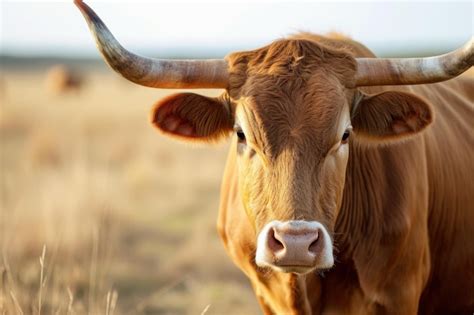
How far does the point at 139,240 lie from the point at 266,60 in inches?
316

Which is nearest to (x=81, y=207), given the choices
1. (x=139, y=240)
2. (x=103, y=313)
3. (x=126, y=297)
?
(x=139, y=240)

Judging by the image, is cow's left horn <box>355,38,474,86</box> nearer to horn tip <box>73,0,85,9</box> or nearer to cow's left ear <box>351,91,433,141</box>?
cow's left ear <box>351,91,433,141</box>

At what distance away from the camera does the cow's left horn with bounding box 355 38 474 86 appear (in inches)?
225

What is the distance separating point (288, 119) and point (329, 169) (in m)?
0.37

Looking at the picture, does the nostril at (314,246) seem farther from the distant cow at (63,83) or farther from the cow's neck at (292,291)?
the distant cow at (63,83)

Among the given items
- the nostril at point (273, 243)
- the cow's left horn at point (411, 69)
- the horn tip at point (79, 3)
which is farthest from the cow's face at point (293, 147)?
the horn tip at point (79, 3)

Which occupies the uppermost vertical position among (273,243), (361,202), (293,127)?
(293,127)

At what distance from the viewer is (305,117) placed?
5.49 meters

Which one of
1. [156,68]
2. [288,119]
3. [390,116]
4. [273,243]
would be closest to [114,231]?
[156,68]

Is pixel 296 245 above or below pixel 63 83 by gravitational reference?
above

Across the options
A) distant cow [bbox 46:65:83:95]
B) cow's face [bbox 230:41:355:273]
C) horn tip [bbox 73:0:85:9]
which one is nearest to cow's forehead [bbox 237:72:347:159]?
cow's face [bbox 230:41:355:273]

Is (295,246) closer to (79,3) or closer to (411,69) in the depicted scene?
(411,69)

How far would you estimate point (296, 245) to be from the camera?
5.02 m

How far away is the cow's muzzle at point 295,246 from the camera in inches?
198
